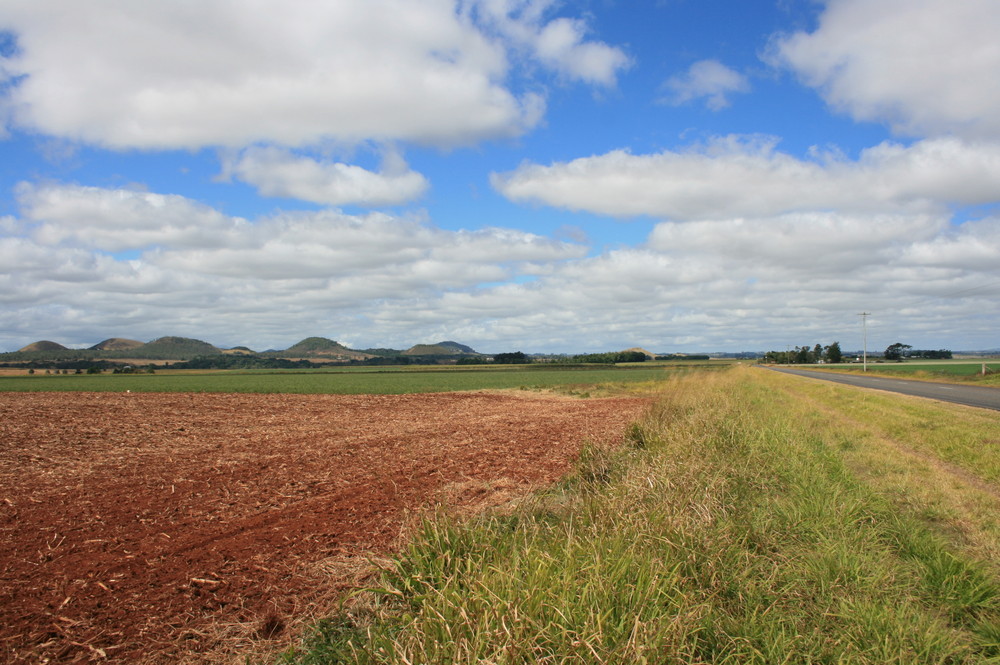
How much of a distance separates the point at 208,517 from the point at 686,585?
7581mm

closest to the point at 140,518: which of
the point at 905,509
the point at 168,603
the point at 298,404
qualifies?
the point at 168,603

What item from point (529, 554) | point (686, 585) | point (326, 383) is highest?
point (529, 554)

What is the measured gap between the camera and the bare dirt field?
225 inches

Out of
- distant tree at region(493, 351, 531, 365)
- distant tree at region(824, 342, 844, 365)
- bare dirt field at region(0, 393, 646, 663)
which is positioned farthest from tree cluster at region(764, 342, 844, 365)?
bare dirt field at region(0, 393, 646, 663)

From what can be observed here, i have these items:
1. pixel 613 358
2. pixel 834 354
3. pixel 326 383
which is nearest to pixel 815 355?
pixel 834 354

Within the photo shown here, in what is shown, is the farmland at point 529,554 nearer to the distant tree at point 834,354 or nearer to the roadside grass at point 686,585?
the roadside grass at point 686,585

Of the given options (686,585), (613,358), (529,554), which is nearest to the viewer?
(529,554)

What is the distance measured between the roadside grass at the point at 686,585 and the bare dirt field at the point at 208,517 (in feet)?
3.81

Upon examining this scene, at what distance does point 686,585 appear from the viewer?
5000 millimetres

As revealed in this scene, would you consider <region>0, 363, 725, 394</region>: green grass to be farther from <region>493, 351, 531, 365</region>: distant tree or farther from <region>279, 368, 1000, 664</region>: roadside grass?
<region>493, 351, 531, 365</region>: distant tree

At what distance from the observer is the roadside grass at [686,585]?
150 inches

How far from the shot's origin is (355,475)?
490 inches

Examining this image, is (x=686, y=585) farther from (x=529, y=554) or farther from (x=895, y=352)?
(x=895, y=352)

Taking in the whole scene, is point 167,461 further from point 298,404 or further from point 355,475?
point 298,404
